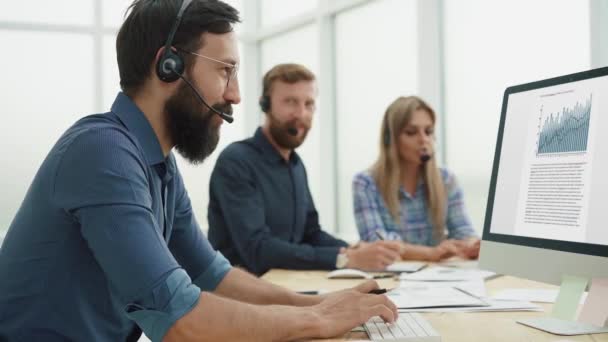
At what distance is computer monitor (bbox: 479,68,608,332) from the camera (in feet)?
3.52

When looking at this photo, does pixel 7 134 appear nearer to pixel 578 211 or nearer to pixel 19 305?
pixel 19 305

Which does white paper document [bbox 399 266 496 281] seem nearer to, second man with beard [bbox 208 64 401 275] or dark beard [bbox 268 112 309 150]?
second man with beard [bbox 208 64 401 275]

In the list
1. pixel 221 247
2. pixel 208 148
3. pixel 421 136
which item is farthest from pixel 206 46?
pixel 421 136

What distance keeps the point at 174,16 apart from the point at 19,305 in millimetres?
604

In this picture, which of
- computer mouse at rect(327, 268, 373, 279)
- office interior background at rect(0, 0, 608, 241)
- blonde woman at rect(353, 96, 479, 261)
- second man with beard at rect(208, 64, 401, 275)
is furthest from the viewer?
office interior background at rect(0, 0, 608, 241)

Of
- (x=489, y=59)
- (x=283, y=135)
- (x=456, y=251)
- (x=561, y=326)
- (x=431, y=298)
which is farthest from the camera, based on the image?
(x=489, y=59)

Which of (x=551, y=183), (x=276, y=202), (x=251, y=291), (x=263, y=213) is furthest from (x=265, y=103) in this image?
(x=551, y=183)

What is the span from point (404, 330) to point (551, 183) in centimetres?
38

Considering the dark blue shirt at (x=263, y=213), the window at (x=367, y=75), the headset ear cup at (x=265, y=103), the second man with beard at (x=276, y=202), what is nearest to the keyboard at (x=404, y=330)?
the second man with beard at (x=276, y=202)

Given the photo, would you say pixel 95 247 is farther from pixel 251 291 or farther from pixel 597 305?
pixel 597 305

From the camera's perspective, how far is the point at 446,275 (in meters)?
1.78

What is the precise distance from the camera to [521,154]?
124 cm

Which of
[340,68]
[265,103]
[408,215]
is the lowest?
[408,215]

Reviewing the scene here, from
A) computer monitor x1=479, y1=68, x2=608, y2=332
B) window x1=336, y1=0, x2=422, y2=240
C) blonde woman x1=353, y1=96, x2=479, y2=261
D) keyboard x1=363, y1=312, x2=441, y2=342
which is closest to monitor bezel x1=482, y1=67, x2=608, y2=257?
computer monitor x1=479, y1=68, x2=608, y2=332
